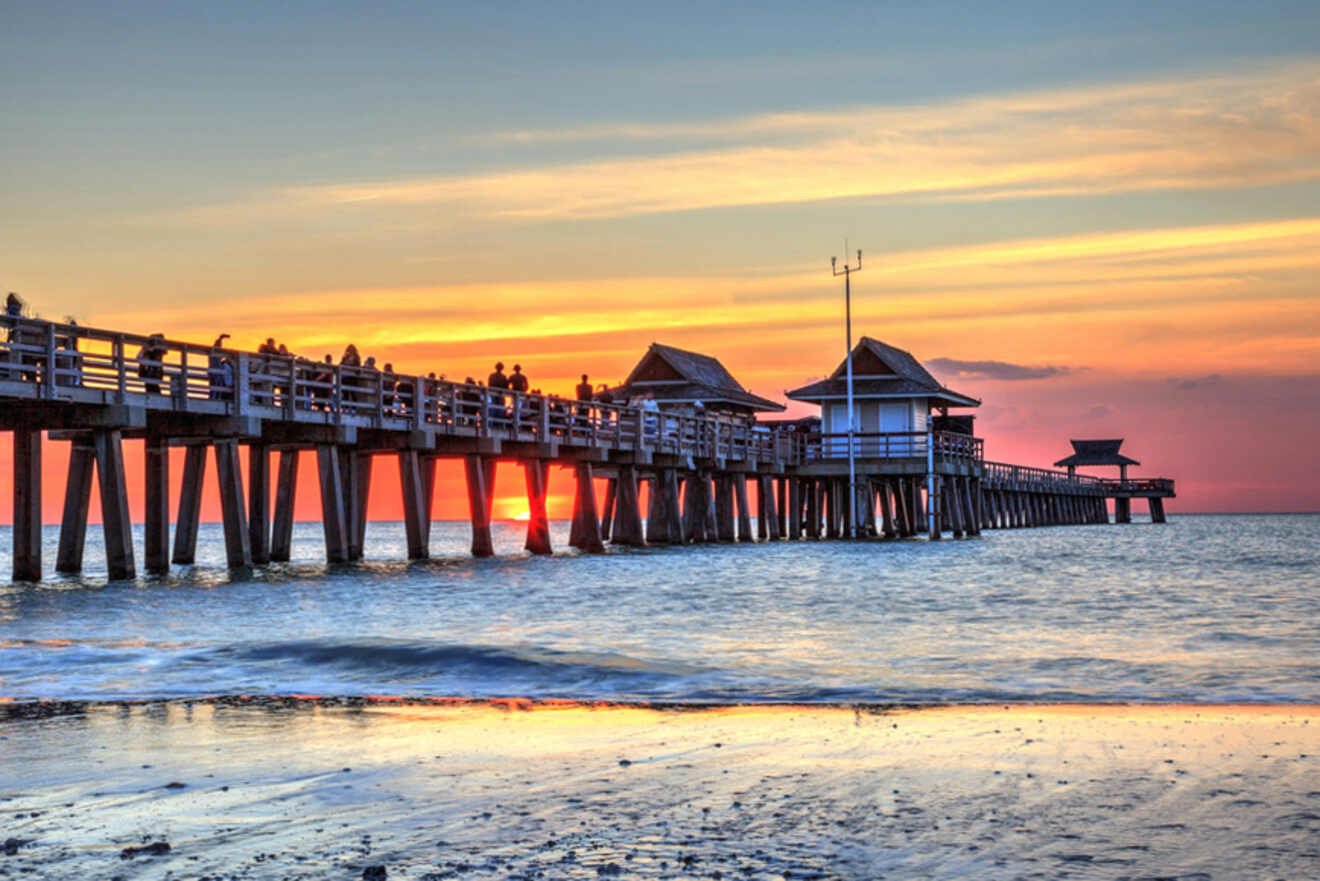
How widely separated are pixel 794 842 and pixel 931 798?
113 cm

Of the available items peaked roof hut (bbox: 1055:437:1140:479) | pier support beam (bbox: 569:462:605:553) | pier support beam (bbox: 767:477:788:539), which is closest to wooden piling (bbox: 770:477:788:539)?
pier support beam (bbox: 767:477:788:539)

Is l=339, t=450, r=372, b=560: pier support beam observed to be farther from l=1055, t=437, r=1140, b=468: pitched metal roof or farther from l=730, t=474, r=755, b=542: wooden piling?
l=1055, t=437, r=1140, b=468: pitched metal roof

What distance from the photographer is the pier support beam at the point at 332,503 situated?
29.3m

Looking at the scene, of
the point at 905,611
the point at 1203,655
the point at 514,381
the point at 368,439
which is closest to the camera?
the point at 1203,655

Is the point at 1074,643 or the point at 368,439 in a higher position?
the point at 368,439

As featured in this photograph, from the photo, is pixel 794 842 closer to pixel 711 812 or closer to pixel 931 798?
pixel 711 812

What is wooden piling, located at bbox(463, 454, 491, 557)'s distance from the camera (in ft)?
114

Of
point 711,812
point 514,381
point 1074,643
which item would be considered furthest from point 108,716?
point 514,381

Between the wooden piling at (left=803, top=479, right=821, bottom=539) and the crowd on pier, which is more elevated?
the crowd on pier

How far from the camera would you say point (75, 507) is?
25688 mm

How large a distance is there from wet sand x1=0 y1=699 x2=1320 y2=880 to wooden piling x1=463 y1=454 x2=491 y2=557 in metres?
25.1

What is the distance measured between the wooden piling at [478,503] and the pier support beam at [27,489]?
492 inches

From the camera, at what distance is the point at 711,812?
6.22 m

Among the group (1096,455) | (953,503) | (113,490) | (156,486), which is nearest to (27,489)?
(113,490)
